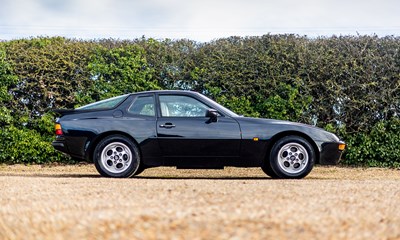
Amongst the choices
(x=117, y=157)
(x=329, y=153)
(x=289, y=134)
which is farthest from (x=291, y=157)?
(x=117, y=157)

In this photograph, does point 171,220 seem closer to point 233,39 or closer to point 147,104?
point 147,104

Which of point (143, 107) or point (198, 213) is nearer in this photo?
point (198, 213)

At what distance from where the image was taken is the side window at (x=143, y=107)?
34.6 ft

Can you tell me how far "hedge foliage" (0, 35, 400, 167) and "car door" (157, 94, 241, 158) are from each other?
4.69 metres

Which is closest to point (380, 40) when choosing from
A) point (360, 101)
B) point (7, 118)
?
point (360, 101)

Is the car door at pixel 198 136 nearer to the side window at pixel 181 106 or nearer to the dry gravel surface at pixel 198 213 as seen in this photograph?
the side window at pixel 181 106

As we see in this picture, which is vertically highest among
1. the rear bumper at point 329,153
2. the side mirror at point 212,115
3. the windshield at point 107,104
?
the windshield at point 107,104

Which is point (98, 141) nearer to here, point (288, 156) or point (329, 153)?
point (288, 156)

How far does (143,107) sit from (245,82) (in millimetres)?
5097

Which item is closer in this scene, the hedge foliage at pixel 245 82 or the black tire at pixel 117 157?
the black tire at pixel 117 157

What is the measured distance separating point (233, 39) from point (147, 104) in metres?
6.03

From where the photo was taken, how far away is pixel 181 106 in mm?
10625

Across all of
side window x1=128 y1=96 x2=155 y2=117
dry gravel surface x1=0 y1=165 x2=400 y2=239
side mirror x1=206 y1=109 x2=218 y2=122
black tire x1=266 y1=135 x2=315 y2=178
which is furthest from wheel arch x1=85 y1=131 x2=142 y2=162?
dry gravel surface x1=0 y1=165 x2=400 y2=239

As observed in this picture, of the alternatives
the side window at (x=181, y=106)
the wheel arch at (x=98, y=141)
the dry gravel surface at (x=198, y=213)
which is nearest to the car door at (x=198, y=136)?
the side window at (x=181, y=106)
